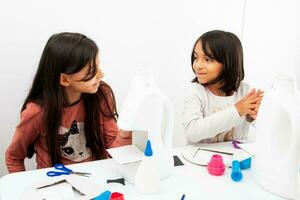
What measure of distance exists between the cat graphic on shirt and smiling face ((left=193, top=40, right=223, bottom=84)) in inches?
20.5

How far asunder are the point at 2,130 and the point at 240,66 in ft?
4.06

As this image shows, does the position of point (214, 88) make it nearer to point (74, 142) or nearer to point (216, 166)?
point (216, 166)

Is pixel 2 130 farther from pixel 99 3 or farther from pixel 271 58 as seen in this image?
pixel 271 58

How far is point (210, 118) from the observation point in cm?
113

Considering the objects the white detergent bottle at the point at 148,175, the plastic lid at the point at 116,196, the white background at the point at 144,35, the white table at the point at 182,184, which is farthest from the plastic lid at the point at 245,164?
the white background at the point at 144,35

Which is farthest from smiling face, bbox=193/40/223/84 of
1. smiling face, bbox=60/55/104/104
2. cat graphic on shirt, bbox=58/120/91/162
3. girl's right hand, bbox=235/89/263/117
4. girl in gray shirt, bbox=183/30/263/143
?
cat graphic on shirt, bbox=58/120/91/162

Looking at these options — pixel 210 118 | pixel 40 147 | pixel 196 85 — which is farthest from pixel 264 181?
pixel 40 147

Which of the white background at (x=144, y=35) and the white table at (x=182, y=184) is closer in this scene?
the white table at (x=182, y=184)

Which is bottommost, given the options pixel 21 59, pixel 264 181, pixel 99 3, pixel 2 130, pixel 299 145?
pixel 2 130

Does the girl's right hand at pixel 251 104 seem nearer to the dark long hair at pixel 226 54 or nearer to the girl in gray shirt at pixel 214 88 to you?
the girl in gray shirt at pixel 214 88

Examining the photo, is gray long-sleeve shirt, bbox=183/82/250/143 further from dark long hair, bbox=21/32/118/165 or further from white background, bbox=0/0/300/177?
white background, bbox=0/0/300/177

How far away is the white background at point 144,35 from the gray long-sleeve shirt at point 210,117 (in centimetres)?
58

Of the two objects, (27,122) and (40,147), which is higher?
(27,122)

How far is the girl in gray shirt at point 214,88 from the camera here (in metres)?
1.15
